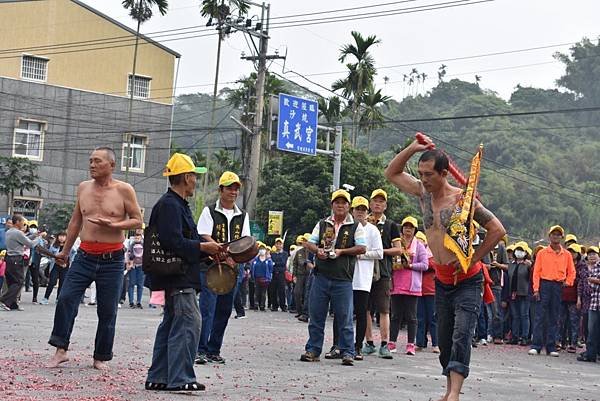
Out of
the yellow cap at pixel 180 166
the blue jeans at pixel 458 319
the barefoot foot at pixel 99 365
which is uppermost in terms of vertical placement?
the yellow cap at pixel 180 166

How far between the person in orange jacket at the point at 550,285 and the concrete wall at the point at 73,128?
33700 mm

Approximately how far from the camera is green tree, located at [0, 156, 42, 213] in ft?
144

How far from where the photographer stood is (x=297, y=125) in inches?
1380

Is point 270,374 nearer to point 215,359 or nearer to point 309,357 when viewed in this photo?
point 215,359

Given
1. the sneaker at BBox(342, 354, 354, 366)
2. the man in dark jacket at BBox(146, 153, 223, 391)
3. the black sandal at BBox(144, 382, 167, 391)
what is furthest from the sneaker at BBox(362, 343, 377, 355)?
the black sandal at BBox(144, 382, 167, 391)

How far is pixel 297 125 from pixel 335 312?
23.1 meters

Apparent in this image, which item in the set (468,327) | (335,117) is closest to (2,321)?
(468,327)

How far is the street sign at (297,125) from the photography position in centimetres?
3444

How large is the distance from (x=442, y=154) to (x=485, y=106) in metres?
95.5

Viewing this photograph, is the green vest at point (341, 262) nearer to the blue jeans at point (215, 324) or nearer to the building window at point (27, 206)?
the blue jeans at point (215, 324)

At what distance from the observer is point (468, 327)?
26.3ft

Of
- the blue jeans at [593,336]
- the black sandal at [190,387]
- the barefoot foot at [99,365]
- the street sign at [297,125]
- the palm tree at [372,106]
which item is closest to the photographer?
the black sandal at [190,387]

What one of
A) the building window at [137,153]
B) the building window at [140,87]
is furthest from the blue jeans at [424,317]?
the building window at [137,153]

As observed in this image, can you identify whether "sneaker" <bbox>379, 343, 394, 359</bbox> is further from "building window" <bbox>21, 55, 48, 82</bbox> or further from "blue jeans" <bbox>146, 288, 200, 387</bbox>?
"building window" <bbox>21, 55, 48, 82</bbox>
